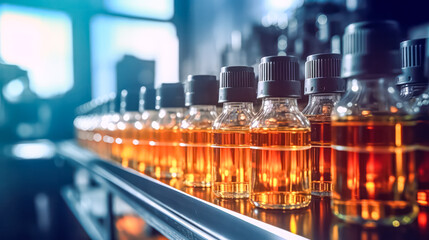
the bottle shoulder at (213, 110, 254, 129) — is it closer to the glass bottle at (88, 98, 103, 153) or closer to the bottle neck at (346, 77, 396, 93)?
the bottle neck at (346, 77, 396, 93)

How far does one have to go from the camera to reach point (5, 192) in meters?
3.90

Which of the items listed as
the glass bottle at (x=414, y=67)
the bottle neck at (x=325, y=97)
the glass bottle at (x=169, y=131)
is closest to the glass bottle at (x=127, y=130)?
the glass bottle at (x=169, y=131)

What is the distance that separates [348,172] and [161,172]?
672mm

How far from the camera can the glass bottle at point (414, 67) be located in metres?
0.68

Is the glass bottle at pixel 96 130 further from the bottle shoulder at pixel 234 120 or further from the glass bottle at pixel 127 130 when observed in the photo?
the bottle shoulder at pixel 234 120

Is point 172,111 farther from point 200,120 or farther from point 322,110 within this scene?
point 322,110

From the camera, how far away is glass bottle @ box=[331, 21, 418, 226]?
51cm

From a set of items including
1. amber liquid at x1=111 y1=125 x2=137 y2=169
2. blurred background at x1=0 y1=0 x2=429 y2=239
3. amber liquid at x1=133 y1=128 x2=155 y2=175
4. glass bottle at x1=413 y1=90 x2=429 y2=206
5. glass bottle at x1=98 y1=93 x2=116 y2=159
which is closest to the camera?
glass bottle at x1=413 y1=90 x2=429 y2=206

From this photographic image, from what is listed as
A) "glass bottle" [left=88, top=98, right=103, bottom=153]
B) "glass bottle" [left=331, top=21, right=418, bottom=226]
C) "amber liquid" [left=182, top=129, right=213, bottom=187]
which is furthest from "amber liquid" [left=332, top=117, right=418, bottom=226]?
"glass bottle" [left=88, top=98, right=103, bottom=153]

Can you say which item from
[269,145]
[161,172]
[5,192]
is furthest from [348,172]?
[5,192]

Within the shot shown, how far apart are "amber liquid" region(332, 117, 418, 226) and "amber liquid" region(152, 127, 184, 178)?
1.89 feet

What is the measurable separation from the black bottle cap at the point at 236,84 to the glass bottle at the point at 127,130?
712 millimetres

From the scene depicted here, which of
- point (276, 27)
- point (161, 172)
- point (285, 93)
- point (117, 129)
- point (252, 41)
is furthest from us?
point (252, 41)

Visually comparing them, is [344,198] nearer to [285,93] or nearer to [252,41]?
[285,93]
